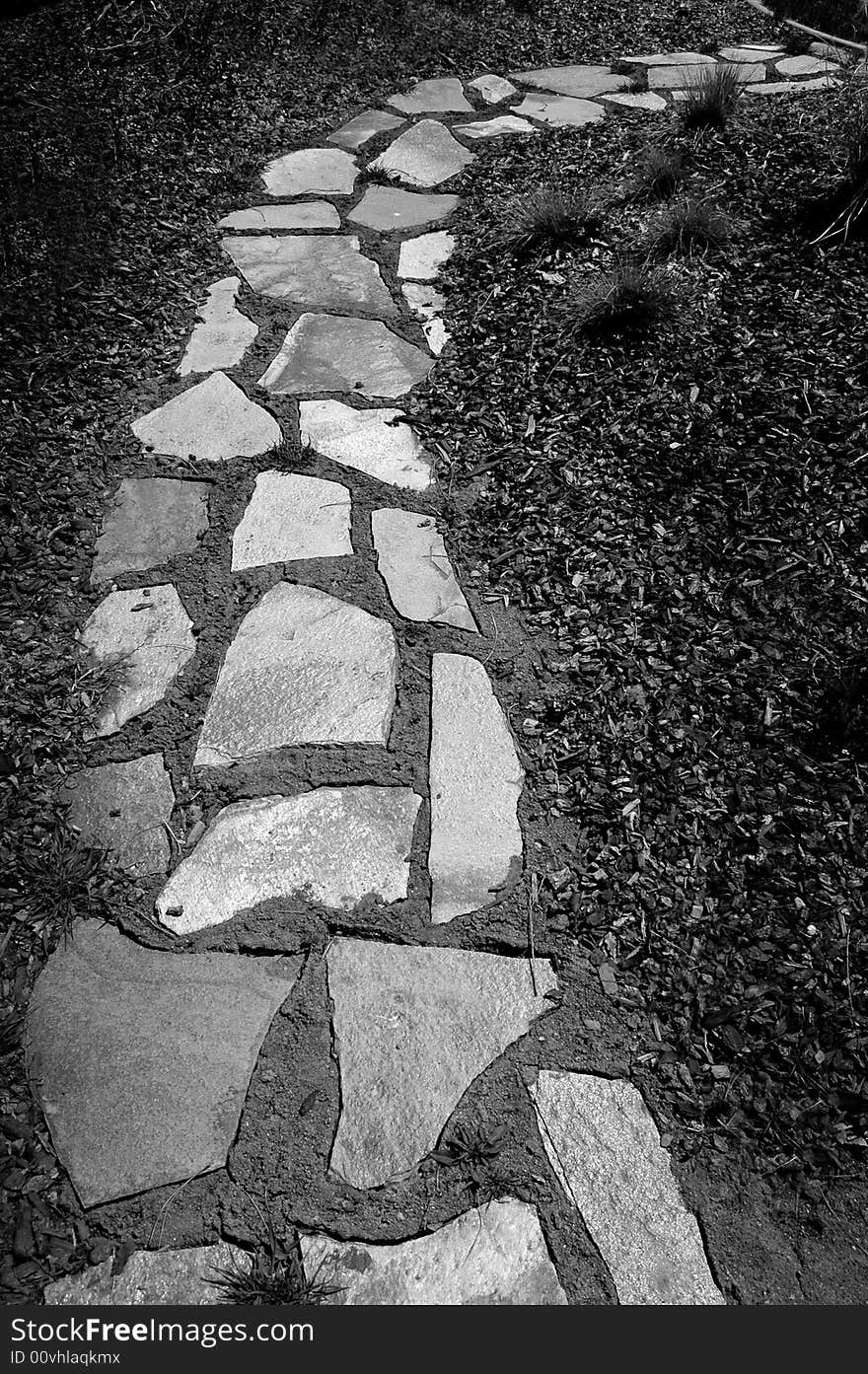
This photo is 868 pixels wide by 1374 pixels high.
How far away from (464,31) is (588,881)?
568cm

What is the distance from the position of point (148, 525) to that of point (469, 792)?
1.37 m

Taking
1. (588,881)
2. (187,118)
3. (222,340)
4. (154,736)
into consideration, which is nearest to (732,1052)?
(588,881)

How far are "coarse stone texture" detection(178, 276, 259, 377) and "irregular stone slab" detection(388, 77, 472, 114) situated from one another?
2.10 m

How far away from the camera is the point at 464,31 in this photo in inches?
218

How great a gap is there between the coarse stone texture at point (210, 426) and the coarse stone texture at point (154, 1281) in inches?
89.2

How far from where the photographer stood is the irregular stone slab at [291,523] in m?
2.67

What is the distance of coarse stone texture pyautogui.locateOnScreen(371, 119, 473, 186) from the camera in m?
4.42

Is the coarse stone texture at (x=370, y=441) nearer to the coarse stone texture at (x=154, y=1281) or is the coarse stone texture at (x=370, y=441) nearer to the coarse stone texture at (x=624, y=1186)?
the coarse stone texture at (x=624, y=1186)

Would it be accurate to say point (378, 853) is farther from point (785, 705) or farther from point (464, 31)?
point (464, 31)

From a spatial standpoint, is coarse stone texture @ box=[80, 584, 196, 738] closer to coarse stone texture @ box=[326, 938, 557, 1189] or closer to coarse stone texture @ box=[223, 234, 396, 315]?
coarse stone texture @ box=[326, 938, 557, 1189]

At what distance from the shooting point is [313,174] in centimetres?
442

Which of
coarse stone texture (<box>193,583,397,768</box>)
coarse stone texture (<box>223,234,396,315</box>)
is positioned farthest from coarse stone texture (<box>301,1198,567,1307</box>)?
coarse stone texture (<box>223,234,396,315</box>)

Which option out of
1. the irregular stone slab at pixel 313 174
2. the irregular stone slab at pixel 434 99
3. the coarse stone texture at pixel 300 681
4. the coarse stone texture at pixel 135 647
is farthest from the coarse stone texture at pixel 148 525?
the irregular stone slab at pixel 434 99

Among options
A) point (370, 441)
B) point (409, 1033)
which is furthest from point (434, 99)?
point (409, 1033)
